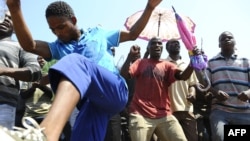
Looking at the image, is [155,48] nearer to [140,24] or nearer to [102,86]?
[140,24]

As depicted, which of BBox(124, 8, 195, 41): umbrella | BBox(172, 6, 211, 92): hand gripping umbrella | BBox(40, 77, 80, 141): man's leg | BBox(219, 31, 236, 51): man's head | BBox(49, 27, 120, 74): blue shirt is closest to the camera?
BBox(40, 77, 80, 141): man's leg

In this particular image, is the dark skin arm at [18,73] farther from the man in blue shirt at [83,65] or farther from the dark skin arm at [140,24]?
the dark skin arm at [140,24]

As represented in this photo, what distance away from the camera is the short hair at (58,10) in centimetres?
279

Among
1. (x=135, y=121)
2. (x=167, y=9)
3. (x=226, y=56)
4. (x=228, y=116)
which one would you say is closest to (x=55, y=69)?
(x=135, y=121)

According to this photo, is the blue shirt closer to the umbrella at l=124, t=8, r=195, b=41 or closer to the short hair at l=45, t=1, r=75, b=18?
the short hair at l=45, t=1, r=75, b=18

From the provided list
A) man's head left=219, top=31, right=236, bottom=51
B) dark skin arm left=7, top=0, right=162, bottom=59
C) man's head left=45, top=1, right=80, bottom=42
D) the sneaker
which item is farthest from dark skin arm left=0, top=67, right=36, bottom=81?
man's head left=219, top=31, right=236, bottom=51

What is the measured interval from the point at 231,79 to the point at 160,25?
8.61ft

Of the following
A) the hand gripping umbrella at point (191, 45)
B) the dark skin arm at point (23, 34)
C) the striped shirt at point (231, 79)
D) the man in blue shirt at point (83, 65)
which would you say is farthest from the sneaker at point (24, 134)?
the striped shirt at point (231, 79)

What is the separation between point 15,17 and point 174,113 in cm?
348

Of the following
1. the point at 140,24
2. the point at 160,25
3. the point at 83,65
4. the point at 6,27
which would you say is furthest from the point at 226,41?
the point at 83,65

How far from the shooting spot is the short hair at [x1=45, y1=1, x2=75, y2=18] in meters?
2.79

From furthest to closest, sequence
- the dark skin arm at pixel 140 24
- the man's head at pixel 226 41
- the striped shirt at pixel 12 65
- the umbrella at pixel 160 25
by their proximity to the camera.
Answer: the umbrella at pixel 160 25, the man's head at pixel 226 41, the striped shirt at pixel 12 65, the dark skin arm at pixel 140 24

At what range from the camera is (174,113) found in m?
5.65

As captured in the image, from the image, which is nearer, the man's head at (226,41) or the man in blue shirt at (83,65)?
the man in blue shirt at (83,65)
